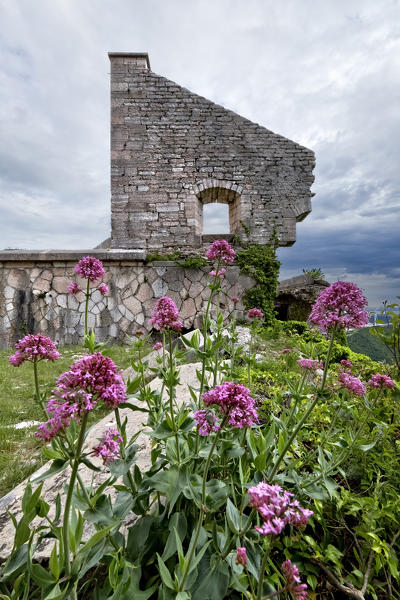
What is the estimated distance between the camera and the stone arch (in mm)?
8484

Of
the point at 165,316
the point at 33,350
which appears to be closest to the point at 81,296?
the point at 165,316

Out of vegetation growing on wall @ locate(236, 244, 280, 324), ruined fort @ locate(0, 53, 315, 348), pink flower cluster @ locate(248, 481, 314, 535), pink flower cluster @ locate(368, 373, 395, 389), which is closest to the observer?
pink flower cluster @ locate(248, 481, 314, 535)

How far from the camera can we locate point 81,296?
7156mm

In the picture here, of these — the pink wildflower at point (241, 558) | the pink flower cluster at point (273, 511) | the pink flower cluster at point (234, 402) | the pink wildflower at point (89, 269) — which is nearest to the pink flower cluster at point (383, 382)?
the pink flower cluster at point (234, 402)

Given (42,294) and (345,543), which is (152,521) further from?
(42,294)

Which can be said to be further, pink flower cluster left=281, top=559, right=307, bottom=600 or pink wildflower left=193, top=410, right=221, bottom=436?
pink wildflower left=193, top=410, right=221, bottom=436

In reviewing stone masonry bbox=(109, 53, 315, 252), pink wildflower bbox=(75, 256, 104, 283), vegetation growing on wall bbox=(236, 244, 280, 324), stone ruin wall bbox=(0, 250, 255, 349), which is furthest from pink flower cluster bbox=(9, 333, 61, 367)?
stone masonry bbox=(109, 53, 315, 252)

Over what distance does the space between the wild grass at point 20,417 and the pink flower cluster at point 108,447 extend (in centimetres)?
30

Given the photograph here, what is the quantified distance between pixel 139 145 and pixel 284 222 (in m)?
4.63

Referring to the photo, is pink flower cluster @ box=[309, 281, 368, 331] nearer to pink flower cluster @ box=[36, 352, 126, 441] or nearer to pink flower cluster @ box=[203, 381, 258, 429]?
pink flower cluster @ box=[203, 381, 258, 429]

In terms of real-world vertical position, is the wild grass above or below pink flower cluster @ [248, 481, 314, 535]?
below

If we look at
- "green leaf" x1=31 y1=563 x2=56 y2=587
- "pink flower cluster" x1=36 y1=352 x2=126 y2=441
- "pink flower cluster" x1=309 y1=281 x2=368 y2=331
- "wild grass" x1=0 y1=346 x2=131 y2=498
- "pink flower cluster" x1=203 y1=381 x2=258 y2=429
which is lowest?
"wild grass" x1=0 y1=346 x2=131 y2=498

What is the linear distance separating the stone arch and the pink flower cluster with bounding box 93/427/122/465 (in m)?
7.70

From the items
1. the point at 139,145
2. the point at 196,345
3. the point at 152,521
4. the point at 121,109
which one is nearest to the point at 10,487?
the point at 152,521
